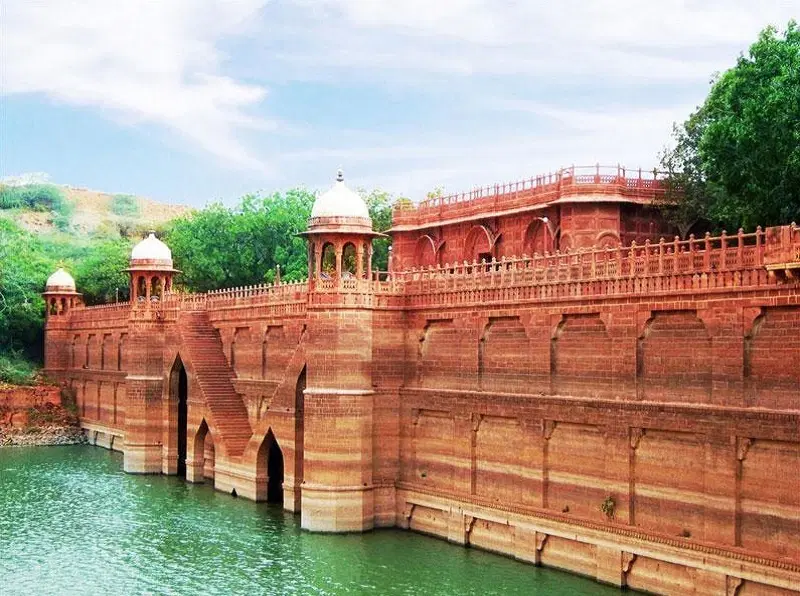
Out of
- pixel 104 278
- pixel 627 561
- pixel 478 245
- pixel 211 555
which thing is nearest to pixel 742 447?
pixel 627 561

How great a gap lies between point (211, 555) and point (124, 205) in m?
112

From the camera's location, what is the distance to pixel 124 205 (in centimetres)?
13575

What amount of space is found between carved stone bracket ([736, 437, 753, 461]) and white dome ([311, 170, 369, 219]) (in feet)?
42.3

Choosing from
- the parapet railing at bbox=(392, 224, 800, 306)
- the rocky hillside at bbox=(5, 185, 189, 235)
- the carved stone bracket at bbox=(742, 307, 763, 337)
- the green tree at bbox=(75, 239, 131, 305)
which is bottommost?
the carved stone bracket at bbox=(742, 307, 763, 337)

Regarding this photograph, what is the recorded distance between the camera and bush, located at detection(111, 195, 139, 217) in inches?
5276

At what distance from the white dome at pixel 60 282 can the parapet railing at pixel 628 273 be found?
108ft

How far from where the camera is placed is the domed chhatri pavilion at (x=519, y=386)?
21.1 meters

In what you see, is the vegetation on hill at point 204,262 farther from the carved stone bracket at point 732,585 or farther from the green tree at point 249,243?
the carved stone bracket at point 732,585

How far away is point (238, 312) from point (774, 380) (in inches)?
863

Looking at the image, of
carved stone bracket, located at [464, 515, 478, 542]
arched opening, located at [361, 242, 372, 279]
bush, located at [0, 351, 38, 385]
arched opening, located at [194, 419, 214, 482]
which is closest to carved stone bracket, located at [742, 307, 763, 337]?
carved stone bracket, located at [464, 515, 478, 542]

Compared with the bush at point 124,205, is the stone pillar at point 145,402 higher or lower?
lower

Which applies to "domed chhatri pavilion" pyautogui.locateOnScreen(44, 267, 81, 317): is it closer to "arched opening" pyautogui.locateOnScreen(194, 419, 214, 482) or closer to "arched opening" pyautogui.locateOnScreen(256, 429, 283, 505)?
"arched opening" pyautogui.locateOnScreen(194, 419, 214, 482)

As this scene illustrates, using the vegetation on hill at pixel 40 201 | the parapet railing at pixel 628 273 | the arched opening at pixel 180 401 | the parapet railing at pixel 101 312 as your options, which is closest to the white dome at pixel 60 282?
the parapet railing at pixel 101 312

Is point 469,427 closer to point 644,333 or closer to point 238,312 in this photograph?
point 644,333
